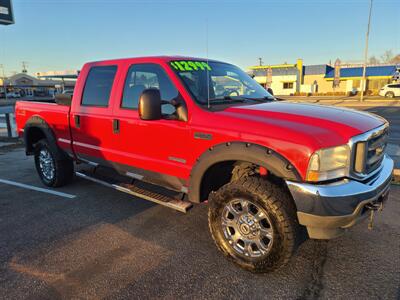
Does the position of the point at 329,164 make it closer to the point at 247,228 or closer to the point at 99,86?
the point at 247,228

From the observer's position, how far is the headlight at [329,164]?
2.40m

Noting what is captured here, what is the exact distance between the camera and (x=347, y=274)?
2.80m

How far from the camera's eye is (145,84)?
147 inches

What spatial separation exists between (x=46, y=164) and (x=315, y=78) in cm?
5265

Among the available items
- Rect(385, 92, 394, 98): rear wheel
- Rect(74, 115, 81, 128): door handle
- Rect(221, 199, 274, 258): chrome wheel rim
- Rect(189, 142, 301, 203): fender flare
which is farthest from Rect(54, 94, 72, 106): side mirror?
Rect(385, 92, 394, 98): rear wheel

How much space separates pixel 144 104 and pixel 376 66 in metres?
53.7

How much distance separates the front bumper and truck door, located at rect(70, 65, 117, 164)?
2.56 meters

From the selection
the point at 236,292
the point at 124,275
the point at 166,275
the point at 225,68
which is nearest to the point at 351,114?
the point at 225,68

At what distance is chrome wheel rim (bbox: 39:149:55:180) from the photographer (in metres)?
5.18

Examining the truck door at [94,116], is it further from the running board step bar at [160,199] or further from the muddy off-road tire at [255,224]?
the muddy off-road tire at [255,224]

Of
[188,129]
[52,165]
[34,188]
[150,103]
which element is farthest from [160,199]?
[34,188]

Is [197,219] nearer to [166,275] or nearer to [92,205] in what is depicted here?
[166,275]

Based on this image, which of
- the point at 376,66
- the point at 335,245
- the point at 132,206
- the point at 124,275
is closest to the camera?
the point at 124,275

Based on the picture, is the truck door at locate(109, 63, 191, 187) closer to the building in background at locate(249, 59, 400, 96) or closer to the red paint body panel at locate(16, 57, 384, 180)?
the red paint body panel at locate(16, 57, 384, 180)
